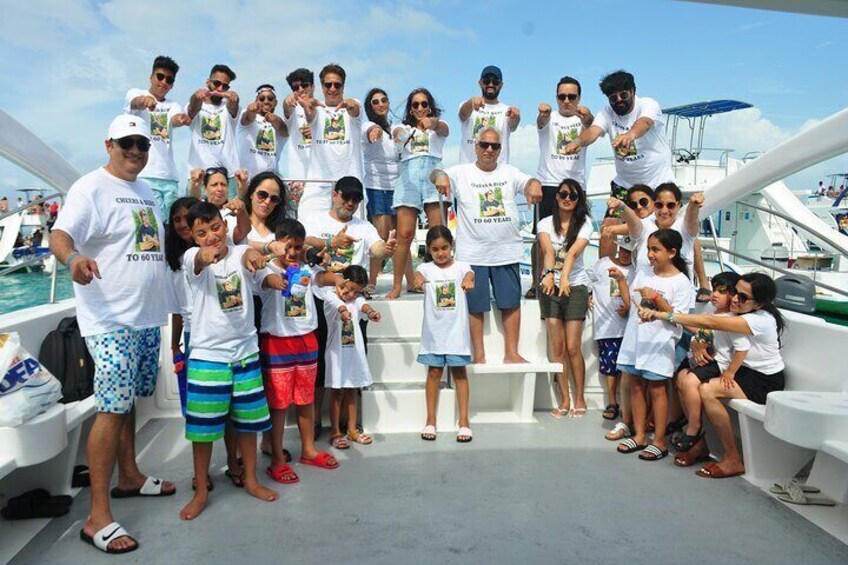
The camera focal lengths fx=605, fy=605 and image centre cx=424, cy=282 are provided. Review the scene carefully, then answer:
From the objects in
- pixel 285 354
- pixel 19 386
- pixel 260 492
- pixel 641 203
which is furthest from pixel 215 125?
pixel 641 203

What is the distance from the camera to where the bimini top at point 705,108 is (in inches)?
755

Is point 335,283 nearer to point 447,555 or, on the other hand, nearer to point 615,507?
point 447,555

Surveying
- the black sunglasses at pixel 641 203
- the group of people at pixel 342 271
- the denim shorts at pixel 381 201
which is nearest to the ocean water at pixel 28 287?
the denim shorts at pixel 381 201

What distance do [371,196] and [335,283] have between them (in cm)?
208

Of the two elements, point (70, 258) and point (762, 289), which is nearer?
point (70, 258)

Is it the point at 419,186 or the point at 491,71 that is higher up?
the point at 491,71

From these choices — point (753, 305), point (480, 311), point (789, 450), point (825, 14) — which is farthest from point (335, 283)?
point (825, 14)

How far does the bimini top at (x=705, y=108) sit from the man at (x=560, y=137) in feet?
53.4

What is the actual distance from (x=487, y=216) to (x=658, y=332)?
139 centimetres

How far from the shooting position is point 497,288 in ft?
14.1

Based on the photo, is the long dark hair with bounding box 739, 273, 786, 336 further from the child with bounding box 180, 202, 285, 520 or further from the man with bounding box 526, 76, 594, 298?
the child with bounding box 180, 202, 285, 520

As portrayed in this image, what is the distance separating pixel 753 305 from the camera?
3.33 meters

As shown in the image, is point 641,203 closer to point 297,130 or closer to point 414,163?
point 414,163

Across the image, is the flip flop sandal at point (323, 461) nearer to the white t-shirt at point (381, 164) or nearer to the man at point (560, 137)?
the man at point (560, 137)
